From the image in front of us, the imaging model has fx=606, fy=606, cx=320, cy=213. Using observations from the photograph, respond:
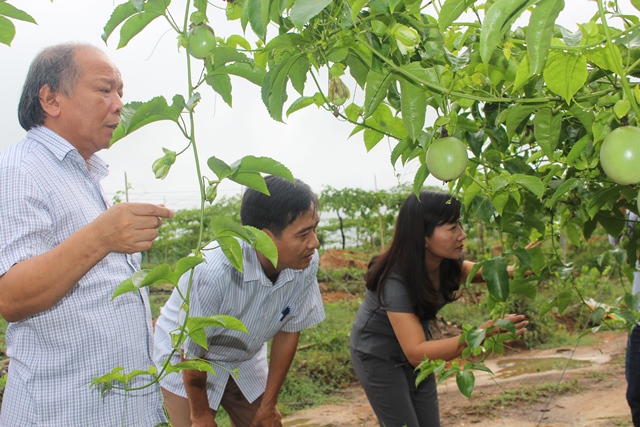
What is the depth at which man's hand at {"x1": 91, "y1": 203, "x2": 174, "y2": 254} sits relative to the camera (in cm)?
118

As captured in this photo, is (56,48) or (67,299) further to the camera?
(56,48)

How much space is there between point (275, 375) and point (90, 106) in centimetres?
129

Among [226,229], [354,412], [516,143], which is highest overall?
[516,143]

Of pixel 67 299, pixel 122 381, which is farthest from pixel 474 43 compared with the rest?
pixel 67 299

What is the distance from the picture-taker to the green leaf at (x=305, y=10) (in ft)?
1.99

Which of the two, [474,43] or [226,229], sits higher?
[474,43]

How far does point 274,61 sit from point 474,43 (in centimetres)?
34

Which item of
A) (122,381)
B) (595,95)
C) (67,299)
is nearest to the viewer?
(595,95)

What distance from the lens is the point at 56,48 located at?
1.60 meters

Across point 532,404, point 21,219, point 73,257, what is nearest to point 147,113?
point 73,257

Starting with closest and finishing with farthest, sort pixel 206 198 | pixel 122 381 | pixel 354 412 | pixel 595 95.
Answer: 1. pixel 206 198
2. pixel 595 95
3. pixel 122 381
4. pixel 354 412

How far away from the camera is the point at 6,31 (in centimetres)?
85

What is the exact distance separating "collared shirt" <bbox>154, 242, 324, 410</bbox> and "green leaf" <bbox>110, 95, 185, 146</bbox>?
1252mm

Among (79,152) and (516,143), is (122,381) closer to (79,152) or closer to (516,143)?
(79,152)
